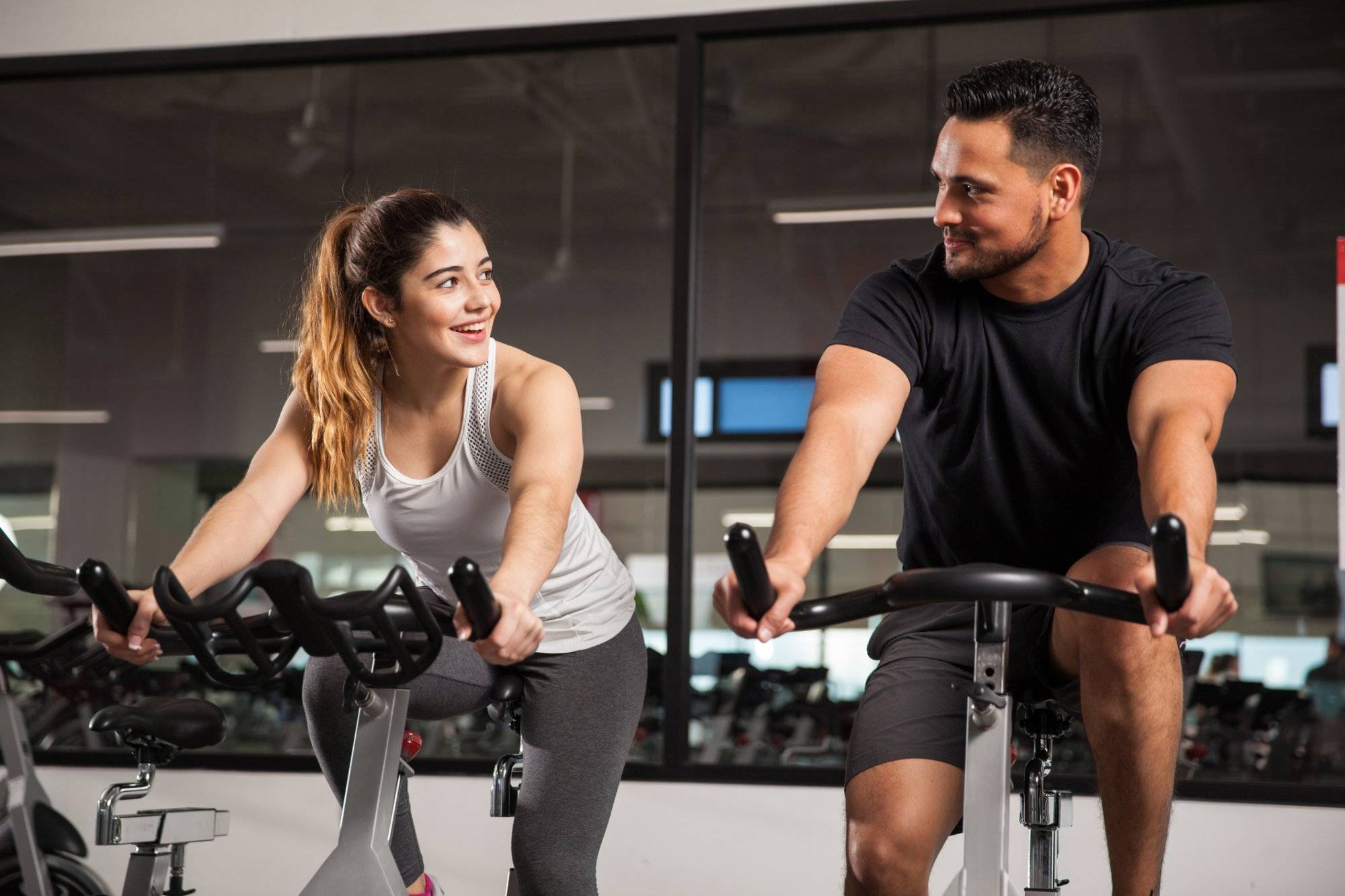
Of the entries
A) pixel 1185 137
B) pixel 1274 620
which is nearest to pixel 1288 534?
pixel 1274 620

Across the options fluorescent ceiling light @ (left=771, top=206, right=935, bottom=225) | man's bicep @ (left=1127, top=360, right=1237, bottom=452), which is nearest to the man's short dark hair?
man's bicep @ (left=1127, top=360, right=1237, bottom=452)

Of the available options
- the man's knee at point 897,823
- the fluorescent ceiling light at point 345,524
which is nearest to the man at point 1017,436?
the man's knee at point 897,823

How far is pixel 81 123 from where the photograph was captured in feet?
27.1

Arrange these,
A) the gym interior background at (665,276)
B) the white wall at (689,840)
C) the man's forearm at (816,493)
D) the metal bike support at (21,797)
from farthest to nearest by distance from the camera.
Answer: the gym interior background at (665,276)
the white wall at (689,840)
the metal bike support at (21,797)
the man's forearm at (816,493)

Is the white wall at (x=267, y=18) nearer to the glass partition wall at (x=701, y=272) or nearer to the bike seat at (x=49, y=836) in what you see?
the bike seat at (x=49, y=836)

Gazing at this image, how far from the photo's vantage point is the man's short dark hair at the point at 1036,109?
1.70 meters

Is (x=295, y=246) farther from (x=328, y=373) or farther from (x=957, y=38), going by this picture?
(x=328, y=373)

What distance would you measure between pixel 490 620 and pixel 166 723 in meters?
1.10

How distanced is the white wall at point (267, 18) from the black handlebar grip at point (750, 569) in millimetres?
2363

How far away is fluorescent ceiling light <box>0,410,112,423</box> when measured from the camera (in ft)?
28.6

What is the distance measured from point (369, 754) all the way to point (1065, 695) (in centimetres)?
89

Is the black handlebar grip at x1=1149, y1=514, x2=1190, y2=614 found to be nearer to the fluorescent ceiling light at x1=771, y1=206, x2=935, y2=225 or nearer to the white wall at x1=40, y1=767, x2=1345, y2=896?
the white wall at x1=40, y1=767, x2=1345, y2=896

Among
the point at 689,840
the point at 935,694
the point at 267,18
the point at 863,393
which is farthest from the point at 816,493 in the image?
the point at 267,18

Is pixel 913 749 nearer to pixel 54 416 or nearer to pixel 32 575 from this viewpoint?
pixel 32 575
